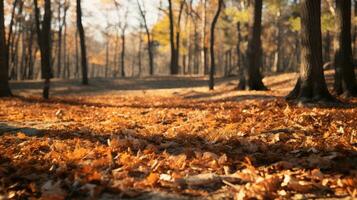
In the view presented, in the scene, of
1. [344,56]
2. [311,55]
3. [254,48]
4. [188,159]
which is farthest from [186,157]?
[254,48]

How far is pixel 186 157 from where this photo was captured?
5051 millimetres

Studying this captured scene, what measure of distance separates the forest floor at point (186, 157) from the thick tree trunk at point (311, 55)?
1.10 m

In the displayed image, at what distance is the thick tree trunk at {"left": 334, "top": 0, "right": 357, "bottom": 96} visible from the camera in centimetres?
1161

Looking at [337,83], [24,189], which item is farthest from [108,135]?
[337,83]

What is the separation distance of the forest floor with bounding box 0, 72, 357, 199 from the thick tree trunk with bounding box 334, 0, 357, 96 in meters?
3.69

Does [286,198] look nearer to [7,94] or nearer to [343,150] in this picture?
[343,150]

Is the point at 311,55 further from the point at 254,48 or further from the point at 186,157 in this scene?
the point at 254,48

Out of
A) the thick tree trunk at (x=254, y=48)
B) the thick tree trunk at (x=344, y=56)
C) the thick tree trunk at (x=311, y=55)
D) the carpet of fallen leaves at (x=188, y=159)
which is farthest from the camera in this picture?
the thick tree trunk at (x=254, y=48)

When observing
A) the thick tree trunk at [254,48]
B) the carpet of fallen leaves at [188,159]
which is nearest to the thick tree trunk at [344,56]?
the carpet of fallen leaves at [188,159]

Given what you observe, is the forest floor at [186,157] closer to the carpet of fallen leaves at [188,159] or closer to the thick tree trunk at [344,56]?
the carpet of fallen leaves at [188,159]

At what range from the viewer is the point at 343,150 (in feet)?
16.1

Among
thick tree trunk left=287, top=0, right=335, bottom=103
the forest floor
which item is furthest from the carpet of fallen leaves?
thick tree trunk left=287, top=0, right=335, bottom=103

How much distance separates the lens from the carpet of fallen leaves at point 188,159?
152 inches

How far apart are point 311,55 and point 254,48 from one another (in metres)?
7.36
